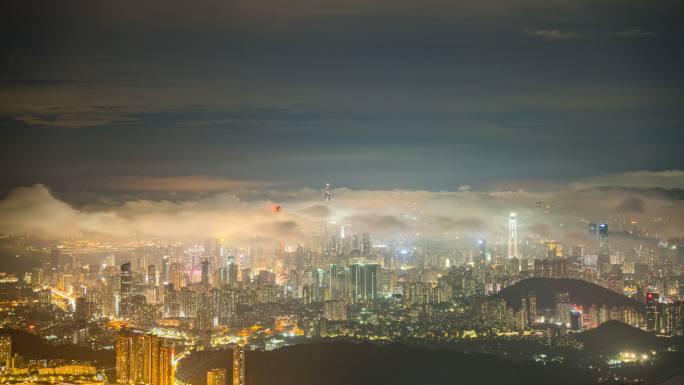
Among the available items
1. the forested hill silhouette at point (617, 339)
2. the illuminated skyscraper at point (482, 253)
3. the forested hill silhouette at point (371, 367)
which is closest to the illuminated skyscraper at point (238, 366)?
the forested hill silhouette at point (371, 367)

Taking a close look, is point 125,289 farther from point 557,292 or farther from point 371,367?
point 557,292

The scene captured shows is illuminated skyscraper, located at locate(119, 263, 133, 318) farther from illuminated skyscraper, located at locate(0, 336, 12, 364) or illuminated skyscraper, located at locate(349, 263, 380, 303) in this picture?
illuminated skyscraper, located at locate(349, 263, 380, 303)

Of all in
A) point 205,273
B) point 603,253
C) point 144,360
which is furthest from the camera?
point 603,253

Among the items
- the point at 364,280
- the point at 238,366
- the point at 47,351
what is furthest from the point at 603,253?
the point at 47,351

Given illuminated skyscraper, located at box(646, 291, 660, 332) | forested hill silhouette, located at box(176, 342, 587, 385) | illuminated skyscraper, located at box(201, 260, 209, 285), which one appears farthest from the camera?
illuminated skyscraper, located at box(201, 260, 209, 285)

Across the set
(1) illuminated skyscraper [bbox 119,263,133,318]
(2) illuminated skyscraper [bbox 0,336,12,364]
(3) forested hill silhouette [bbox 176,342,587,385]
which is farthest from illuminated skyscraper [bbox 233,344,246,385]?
(1) illuminated skyscraper [bbox 119,263,133,318]

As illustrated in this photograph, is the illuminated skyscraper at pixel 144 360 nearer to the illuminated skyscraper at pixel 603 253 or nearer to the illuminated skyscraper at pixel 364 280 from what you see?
the illuminated skyscraper at pixel 364 280

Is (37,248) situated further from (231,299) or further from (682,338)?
(682,338)
